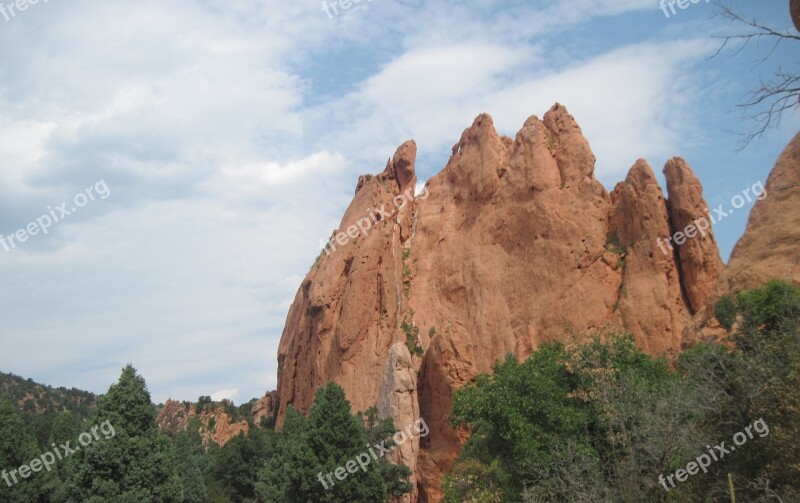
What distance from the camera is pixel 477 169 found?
52344 millimetres

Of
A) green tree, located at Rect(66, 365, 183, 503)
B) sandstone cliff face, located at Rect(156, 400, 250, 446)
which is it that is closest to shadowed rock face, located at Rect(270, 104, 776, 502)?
green tree, located at Rect(66, 365, 183, 503)

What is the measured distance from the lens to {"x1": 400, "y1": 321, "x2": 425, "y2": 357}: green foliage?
47.0m

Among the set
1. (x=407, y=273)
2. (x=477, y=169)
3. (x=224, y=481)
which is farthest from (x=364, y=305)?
(x=224, y=481)

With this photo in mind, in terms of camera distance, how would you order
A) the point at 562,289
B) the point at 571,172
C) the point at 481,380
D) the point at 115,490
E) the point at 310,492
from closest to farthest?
the point at 115,490
the point at 481,380
the point at 310,492
the point at 562,289
the point at 571,172

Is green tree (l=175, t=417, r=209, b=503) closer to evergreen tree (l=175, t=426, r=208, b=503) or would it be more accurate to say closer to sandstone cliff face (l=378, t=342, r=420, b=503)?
evergreen tree (l=175, t=426, r=208, b=503)

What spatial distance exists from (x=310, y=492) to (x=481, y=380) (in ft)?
31.9

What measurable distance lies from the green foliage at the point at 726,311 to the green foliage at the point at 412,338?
2040 centimetres

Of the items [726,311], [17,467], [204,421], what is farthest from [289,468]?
[204,421]

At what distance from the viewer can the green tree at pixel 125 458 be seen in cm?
2312

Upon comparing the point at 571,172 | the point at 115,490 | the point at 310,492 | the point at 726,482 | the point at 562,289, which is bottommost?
the point at 726,482

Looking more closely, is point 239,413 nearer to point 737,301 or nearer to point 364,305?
point 364,305

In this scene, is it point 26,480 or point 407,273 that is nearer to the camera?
point 26,480

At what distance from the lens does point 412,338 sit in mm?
47781

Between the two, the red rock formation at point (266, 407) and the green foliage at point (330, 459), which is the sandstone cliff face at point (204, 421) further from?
the green foliage at point (330, 459)
